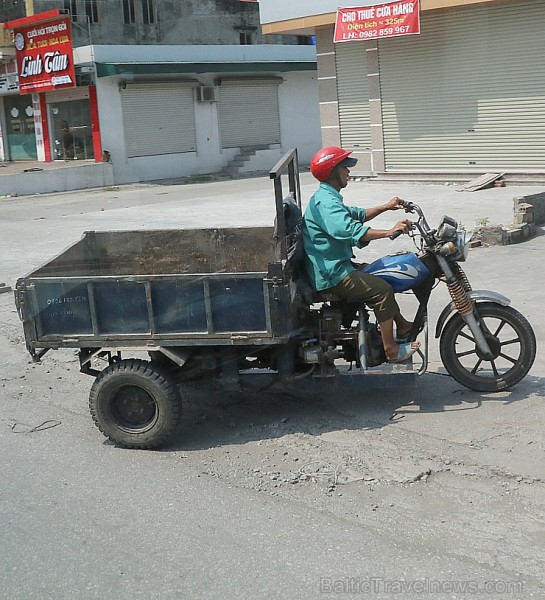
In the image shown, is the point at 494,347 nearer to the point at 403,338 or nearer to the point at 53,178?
the point at 403,338

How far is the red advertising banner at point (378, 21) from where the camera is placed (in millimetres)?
19078

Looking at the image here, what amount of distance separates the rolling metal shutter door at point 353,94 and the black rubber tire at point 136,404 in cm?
1684

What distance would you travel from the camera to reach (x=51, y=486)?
17.4 ft

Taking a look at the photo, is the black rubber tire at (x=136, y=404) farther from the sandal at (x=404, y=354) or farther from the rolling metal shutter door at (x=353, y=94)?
the rolling metal shutter door at (x=353, y=94)

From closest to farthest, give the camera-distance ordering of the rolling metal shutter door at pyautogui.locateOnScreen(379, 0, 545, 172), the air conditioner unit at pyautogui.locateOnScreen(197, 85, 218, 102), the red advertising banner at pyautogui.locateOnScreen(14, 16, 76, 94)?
the rolling metal shutter door at pyautogui.locateOnScreen(379, 0, 545, 172) → the red advertising banner at pyautogui.locateOnScreen(14, 16, 76, 94) → the air conditioner unit at pyautogui.locateOnScreen(197, 85, 218, 102)

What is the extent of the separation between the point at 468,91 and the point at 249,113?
49.4 ft

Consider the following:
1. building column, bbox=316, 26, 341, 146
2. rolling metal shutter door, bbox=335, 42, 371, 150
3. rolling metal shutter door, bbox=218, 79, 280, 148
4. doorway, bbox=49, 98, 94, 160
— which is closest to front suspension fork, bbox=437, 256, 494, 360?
rolling metal shutter door, bbox=335, 42, 371, 150

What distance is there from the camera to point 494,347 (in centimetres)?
621

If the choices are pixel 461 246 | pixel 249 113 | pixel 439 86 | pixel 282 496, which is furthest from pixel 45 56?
pixel 282 496

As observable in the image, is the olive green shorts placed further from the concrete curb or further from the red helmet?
the concrete curb

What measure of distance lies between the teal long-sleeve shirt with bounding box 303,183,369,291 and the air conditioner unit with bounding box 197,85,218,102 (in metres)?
26.4

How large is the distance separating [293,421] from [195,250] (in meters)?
1.78

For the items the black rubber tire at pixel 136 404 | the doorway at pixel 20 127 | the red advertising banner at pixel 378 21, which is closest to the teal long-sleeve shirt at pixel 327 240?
the black rubber tire at pixel 136 404

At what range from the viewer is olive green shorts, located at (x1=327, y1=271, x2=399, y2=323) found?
5957 millimetres
